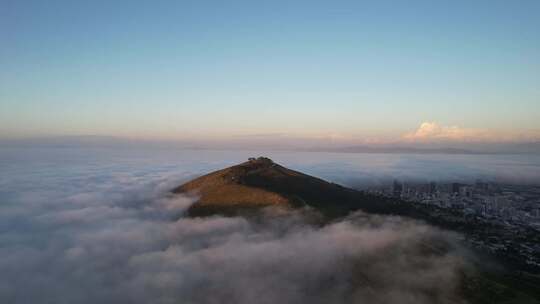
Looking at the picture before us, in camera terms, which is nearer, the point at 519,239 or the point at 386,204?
the point at 519,239

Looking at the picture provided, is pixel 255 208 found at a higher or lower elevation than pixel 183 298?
higher

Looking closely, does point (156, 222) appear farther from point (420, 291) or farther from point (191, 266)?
point (420, 291)

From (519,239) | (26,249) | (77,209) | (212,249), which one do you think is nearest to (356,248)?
(212,249)

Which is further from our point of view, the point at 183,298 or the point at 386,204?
the point at 386,204

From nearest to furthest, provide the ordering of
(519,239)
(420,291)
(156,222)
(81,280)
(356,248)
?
(420,291)
(81,280)
(356,248)
(519,239)
(156,222)

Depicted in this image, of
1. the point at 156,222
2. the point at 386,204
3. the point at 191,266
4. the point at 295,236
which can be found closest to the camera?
the point at 191,266

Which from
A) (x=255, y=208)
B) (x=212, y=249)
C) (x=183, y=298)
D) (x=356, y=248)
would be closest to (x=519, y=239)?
(x=356, y=248)

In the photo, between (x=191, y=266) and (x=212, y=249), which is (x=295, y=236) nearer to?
(x=212, y=249)

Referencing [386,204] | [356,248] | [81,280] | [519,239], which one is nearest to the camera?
[81,280]

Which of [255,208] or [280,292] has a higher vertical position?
[255,208]
